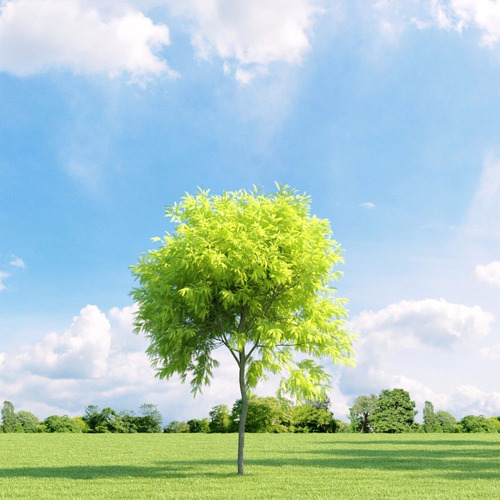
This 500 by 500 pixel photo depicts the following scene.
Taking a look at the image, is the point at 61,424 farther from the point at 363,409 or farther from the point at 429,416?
the point at 429,416

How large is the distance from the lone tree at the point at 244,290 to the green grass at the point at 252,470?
2353mm

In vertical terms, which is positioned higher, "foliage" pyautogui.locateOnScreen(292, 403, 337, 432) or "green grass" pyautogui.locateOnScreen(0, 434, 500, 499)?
"foliage" pyautogui.locateOnScreen(292, 403, 337, 432)

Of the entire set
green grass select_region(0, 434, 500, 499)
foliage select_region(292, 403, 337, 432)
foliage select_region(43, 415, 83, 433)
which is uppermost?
foliage select_region(292, 403, 337, 432)

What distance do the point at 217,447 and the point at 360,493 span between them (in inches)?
549

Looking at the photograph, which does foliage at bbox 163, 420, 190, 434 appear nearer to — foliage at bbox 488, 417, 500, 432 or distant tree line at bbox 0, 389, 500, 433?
distant tree line at bbox 0, 389, 500, 433

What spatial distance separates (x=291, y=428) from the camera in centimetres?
4372

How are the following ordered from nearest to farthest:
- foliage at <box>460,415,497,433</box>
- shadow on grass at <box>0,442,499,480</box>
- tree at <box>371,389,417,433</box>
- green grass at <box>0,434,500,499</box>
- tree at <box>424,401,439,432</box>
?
green grass at <box>0,434,500,499</box>
shadow on grass at <box>0,442,499,480</box>
foliage at <box>460,415,497,433</box>
tree at <box>371,389,417,433</box>
tree at <box>424,401,439,432</box>

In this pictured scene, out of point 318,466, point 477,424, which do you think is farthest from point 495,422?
point 318,466

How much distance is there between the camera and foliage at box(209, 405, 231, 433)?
43.6 metres

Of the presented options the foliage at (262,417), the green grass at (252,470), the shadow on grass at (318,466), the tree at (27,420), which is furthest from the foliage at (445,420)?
the tree at (27,420)

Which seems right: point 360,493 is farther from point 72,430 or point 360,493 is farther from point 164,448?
point 72,430

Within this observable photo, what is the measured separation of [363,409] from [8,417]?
27.6 m

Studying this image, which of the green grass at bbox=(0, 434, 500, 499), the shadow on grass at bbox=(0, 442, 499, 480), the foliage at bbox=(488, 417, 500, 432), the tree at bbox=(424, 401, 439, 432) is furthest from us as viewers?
the tree at bbox=(424, 401, 439, 432)

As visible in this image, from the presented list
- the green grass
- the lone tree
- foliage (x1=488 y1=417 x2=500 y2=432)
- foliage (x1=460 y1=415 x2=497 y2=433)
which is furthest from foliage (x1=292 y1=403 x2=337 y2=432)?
the lone tree
